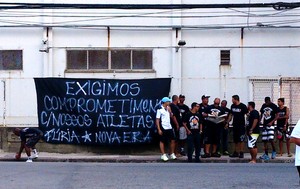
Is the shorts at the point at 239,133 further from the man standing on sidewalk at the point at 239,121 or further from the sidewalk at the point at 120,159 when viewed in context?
the sidewalk at the point at 120,159

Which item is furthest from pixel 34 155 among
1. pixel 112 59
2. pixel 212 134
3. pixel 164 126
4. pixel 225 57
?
pixel 225 57

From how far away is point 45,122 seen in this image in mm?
21312

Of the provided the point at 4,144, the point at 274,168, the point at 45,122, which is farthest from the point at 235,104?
the point at 4,144

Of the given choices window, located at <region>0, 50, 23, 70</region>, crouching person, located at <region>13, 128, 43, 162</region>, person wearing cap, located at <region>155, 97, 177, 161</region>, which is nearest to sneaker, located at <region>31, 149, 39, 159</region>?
crouching person, located at <region>13, 128, 43, 162</region>

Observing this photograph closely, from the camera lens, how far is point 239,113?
20234mm

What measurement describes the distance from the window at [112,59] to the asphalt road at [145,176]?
5.01 meters

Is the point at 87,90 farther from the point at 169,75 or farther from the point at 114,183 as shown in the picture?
the point at 114,183

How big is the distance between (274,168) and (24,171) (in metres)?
6.07

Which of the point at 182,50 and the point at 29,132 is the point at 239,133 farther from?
the point at 29,132

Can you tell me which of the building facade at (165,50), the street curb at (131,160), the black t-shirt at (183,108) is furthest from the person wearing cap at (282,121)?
the black t-shirt at (183,108)

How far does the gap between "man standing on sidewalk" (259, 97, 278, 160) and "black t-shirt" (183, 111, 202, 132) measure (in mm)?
2114

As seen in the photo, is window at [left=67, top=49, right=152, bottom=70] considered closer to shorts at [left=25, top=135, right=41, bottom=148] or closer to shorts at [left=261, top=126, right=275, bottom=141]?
shorts at [left=25, top=135, right=41, bottom=148]

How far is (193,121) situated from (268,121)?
7.85 feet

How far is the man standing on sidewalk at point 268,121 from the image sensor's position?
20.2 metres
